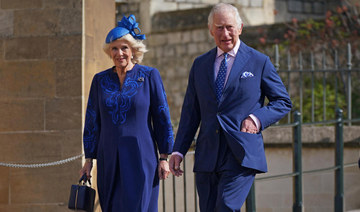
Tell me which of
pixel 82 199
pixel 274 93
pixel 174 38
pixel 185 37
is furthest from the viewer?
pixel 174 38

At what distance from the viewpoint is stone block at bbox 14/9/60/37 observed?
621 centimetres

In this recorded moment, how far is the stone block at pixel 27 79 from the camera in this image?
20.3 ft

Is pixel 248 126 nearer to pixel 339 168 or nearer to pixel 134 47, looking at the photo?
pixel 134 47

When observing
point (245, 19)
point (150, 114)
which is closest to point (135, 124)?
point (150, 114)

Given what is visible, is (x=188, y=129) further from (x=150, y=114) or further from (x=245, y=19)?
(x=245, y=19)

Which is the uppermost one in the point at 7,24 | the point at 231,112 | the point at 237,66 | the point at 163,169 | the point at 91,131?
the point at 7,24

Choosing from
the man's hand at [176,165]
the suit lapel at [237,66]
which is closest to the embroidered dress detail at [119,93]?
the man's hand at [176,165]

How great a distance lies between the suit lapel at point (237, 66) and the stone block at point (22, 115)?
2.32 m

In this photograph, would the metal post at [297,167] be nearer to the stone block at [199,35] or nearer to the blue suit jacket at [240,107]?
the blue suit jacket at [240,107]

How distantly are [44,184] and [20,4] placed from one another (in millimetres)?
1435

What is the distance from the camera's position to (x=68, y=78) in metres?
6.16

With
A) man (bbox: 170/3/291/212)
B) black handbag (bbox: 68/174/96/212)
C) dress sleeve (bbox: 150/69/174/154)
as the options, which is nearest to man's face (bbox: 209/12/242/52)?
man (bbox: 170/3/291/212)

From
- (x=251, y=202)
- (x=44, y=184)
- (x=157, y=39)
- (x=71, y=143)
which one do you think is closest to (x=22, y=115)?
(x=71, y=143)

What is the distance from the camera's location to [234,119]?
4.28m
